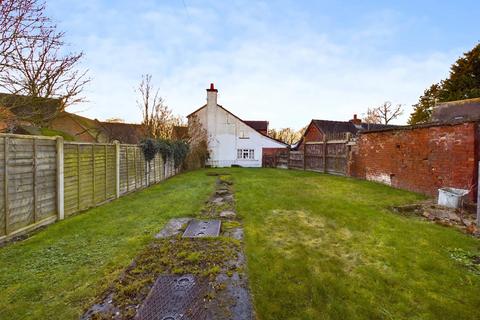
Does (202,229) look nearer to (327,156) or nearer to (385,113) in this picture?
(327,156)

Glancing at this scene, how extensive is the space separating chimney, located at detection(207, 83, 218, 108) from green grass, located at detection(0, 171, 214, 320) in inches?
716


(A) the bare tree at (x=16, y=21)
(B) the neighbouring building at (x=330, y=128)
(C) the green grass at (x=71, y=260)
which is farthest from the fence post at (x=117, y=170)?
(B) the neighbouring building at (x=330, y=128)

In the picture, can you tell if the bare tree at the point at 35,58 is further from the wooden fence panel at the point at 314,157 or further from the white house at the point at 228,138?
the white house at the point at 228,138

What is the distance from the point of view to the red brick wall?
684 cm

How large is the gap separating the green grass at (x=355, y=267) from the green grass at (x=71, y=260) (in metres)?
1.73

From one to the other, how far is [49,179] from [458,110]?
19.4m

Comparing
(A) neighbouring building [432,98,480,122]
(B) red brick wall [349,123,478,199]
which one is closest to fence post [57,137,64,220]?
(B) red brick wall [349,123,478,199]

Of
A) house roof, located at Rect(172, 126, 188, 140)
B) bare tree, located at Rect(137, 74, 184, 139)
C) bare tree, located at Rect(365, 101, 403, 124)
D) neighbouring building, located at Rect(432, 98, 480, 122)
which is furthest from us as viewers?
bare tree, located at Rect(365, 101, 403, 124)

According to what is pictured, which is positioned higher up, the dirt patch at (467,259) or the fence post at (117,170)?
the fence post at (117,170)

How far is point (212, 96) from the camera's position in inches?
902

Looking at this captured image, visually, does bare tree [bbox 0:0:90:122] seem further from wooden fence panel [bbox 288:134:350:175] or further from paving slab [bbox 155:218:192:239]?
wooden fence panel [bbox 288:134:350:175]

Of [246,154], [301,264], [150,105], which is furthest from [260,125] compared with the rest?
[301,264]

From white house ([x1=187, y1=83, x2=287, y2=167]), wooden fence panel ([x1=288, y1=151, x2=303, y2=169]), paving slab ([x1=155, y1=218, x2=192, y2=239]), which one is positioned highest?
white house ([x1=187, y1=83, x2=287, y2=167])

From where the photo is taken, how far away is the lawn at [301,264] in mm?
2357
